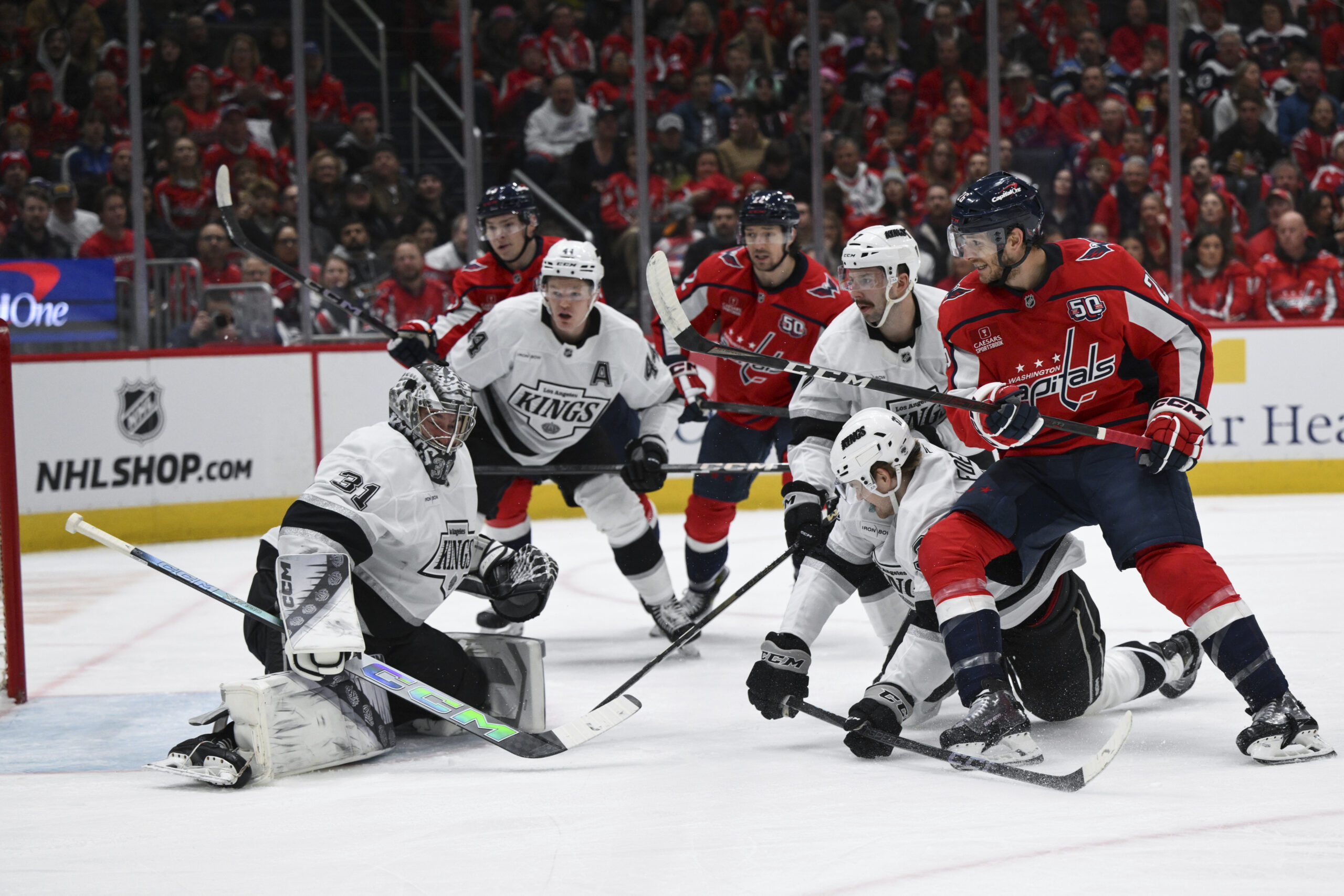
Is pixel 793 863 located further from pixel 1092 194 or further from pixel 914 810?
pixel 1092 194

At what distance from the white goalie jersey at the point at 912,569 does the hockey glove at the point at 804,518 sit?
22 centimetres

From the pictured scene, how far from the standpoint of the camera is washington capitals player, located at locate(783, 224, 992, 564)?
142 inches

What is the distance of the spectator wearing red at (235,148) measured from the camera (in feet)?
22.6

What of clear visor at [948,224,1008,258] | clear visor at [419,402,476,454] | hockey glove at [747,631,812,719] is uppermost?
clear visor at [948,224,1008,258]

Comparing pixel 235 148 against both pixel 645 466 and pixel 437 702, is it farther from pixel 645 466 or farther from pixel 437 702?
pixel 437 702

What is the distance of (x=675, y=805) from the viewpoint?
2.68 metres

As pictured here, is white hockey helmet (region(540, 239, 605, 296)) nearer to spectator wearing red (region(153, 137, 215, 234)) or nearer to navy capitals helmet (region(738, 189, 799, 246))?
navy capitals helmet (region(738, 189, 799, 246))

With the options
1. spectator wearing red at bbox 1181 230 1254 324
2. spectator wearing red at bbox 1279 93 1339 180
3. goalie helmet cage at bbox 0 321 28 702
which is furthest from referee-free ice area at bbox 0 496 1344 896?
spectator wearing red at bbox 1279 93 1339 180

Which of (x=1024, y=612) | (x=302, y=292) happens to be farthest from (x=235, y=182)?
(x=1024, y=612)

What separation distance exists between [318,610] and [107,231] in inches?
167

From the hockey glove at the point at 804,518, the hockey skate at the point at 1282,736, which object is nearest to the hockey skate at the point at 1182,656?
the hockey skate at the point at 1282,736

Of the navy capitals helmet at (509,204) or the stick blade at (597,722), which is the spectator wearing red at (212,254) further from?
the stick blade at (597,722)

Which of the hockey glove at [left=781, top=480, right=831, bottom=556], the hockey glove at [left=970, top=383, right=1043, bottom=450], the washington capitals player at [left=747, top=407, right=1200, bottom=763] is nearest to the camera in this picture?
the hockey glove at [left=970, top=383, right=1043, bottom=450]

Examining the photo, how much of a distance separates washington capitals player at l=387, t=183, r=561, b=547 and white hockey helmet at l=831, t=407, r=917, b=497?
1736 mm
